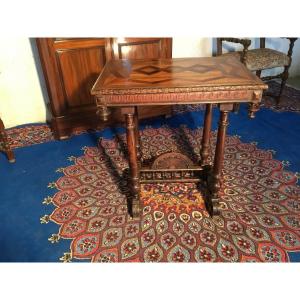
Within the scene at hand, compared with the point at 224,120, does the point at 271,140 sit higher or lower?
lower

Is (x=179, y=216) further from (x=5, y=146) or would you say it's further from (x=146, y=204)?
(x=5, y=146)

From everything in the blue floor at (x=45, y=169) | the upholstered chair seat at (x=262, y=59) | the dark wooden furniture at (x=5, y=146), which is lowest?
the blue floor at (x=45, y=169)

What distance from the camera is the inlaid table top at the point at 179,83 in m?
1.67

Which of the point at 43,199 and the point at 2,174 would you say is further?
the point at 2,174

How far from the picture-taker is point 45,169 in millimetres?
2826

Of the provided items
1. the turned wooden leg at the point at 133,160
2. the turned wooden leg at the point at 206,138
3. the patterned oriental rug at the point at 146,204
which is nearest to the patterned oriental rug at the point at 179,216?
the patterned oriental rug at the point at 146,204

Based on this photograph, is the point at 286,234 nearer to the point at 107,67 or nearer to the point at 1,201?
the point at 107,67

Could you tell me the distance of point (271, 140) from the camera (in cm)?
316

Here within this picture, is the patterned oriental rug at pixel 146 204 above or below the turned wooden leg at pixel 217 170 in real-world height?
below

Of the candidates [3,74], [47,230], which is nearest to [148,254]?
[47,230]

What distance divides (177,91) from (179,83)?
9 cm

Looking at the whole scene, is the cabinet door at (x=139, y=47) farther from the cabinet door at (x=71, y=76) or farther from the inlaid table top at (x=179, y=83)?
the inlaid table top at (x=179, y=83)

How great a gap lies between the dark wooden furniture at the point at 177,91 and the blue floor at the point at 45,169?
2.59 feet

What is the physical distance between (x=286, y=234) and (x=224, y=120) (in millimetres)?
998
